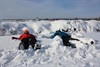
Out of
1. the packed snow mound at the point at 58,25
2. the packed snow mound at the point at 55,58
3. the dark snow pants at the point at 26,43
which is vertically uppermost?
the dark snow pants at the point at 26,43

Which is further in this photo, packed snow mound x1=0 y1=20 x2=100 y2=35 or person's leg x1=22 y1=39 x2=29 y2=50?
packed snow mound x1=0 y1=20 x2=100 y2=35

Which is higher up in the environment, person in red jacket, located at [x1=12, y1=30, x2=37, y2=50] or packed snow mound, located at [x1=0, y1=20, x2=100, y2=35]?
person in red jacket, located at [x1=12, y1=30, x2=37, y2=50]

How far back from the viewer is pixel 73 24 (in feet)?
196

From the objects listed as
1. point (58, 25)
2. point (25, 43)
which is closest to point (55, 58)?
point (25, 43)

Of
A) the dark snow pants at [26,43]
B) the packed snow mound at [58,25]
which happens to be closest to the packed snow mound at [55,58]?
the dark snow pants at [26,43]

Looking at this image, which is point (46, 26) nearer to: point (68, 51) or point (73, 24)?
point (73, 24)

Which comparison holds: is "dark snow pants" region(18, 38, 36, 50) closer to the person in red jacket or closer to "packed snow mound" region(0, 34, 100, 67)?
the person in red jacket

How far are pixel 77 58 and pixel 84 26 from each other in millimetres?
51475

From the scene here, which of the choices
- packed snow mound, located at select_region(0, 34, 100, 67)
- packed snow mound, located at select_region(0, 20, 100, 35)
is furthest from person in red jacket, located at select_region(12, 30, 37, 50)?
packed snow mound, located at select_region(0, 20, 100, 35)

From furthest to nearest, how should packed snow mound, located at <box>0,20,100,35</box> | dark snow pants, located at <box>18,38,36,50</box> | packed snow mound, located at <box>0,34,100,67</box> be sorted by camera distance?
packed snow mound, located at <box>0,20,100,35</box> < dark snow pants, located at <box>18,38,36,50</box> < packed snow mound, located at <box>0,34,100,67</box>

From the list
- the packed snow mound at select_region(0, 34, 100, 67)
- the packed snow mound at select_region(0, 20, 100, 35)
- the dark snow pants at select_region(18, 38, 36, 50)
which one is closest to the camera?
the packed snow mound at select_region(0, 34, 100, 67)

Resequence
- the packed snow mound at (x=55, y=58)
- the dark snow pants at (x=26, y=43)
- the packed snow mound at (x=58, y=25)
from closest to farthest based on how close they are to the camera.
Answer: the packed snow mound at (x=55, y=58), the dark snow pants at (x=26, y=43), the packed snow mound at (x=58, y=25)

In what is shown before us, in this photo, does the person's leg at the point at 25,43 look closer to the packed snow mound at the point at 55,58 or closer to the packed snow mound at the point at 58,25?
the packed snow mound at the point at 55,58

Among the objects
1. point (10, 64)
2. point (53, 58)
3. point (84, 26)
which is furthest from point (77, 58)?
point (84, 26)
